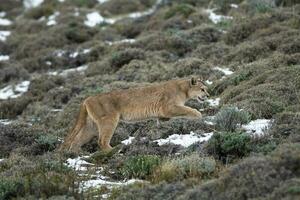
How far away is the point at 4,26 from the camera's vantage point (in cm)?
3366

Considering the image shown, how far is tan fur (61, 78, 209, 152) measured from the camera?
12.1m

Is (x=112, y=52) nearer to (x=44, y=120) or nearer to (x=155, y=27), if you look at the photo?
(x=155, y=27)

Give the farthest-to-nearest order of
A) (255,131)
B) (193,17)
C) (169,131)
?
(193,17) → (169,131) → (255,131)

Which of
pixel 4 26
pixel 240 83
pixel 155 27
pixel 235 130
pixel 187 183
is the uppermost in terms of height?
pixel 187 183

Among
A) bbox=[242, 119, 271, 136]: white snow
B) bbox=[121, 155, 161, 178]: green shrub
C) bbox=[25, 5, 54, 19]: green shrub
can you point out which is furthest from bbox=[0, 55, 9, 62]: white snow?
bbox=[121, 155, 161, 178]: green shrub

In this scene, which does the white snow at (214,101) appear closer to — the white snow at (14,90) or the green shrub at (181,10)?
the white snow at (14,90)

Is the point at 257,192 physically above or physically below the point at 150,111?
above

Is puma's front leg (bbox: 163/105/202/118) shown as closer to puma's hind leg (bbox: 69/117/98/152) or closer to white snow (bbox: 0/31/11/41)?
puma's hind leg (bbox: 69/117/98/152)

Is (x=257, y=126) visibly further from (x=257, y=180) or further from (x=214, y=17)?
(x=214, y=17)

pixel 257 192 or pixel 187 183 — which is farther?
pixel 187 183

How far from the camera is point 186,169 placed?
917 centimetres

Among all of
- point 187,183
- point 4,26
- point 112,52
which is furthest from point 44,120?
point 4,26

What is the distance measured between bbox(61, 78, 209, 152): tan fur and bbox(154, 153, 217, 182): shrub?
2.88 meters

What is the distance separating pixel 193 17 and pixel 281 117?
48.9 feet
